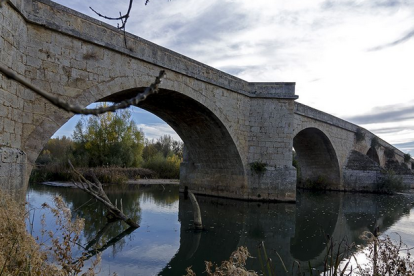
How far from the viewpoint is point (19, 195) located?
514cm

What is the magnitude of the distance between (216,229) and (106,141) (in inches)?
610

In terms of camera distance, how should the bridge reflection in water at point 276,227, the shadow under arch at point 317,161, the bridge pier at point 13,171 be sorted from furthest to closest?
1. the shadow under arch at point 317,161
2. the bridge reflection in water at point 276,227
3. the bridge pier at point 13,171

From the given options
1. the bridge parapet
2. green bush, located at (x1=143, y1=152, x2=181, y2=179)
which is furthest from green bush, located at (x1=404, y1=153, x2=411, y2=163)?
the bridge parapet

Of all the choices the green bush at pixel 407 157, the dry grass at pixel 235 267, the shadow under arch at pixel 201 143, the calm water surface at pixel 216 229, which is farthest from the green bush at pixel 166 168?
the dry grass at pixel 235 267

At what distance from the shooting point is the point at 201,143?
41.9ft

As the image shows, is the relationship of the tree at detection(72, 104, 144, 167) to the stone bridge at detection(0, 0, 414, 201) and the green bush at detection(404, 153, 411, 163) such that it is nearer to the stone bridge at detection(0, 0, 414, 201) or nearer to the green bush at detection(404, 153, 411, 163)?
the stone bridge at detection(0, 0, 414, 201)

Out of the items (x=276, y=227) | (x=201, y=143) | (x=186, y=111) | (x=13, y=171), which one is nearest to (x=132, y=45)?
(x=186, y=111)

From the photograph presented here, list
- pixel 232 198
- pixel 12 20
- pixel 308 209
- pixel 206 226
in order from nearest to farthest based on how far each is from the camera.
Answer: pixel 12 20 → pixel 206 226 → pixel 308 209 → pixel 232 198

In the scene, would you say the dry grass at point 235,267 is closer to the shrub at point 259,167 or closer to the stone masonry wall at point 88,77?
the stone masonry wall at point 88,77

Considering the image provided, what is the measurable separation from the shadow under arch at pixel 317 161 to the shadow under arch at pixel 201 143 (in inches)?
256

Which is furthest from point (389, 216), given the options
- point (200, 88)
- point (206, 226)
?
point (200, 88)

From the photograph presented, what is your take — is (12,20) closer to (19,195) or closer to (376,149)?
(19,195)

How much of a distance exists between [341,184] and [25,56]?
663 inches

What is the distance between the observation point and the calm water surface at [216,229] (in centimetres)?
551
